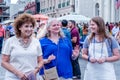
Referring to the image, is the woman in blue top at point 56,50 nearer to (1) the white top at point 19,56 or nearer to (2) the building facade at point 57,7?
(1) the white top at point 19,56

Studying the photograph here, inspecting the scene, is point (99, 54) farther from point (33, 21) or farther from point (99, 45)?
point (33, 21)

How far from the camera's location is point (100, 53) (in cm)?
570

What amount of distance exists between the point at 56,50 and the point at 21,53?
0.83m

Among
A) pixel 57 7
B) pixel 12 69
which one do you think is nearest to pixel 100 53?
pixel 12 69

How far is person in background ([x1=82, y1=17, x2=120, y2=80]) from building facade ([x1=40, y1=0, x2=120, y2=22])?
35571mm

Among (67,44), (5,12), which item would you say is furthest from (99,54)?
(5,12)

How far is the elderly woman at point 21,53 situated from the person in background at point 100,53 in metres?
0.88

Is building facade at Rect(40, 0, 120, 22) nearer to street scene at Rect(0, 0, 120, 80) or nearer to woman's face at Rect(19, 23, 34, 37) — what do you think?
street scene at Rect(0, 0, 120, 80)

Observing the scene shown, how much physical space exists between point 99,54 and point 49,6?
74310 mm

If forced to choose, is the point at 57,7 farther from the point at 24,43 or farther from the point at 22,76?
the point at 22,76

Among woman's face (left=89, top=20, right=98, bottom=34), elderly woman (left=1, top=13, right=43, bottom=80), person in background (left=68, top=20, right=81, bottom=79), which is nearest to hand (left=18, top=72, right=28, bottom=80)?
Result: elderly woman (left=1, top=13, right=43, bottom=80)

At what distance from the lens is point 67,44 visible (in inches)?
232

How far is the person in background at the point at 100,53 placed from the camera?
5652 mm

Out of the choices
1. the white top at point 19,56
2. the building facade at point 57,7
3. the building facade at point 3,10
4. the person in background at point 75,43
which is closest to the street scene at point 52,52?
the white top at point 19,56
